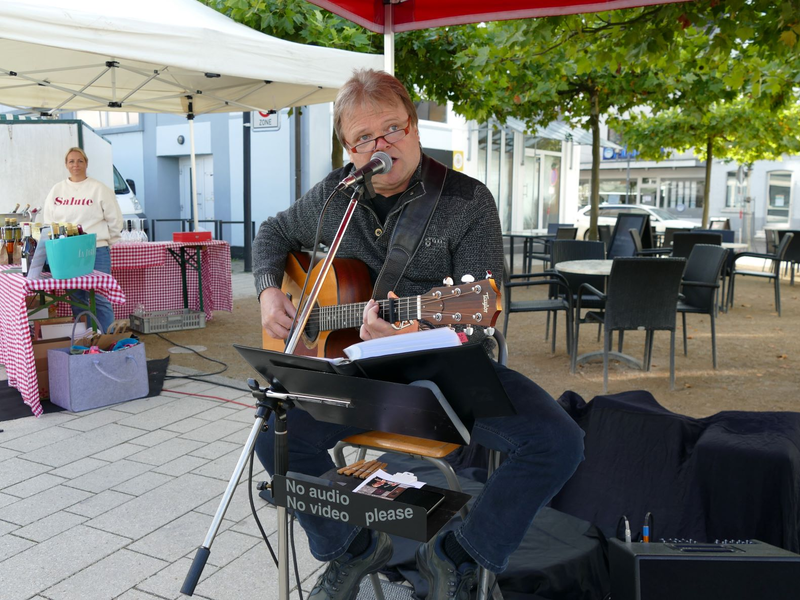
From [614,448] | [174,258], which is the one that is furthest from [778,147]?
[614,448]

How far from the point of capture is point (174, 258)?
7.47 meters

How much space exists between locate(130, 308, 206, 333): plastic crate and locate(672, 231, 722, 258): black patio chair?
5.52 m

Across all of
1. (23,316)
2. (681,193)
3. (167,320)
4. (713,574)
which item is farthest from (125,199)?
(681,193)

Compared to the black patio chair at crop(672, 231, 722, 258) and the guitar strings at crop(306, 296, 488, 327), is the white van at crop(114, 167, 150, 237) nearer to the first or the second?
the black patio chair at crop(672, 231, 722, 258)

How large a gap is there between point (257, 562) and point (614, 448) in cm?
139

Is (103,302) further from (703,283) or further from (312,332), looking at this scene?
(703,283)

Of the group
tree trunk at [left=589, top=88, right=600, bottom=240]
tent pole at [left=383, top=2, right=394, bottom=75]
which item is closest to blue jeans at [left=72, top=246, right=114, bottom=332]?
tent pole at [left=383, top=2, right=394, bottom=75]

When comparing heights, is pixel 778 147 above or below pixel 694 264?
above

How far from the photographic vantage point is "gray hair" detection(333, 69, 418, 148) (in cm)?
220

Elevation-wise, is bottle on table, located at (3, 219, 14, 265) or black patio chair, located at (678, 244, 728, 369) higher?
bottle on table, located at (3, 219, 14, 265)

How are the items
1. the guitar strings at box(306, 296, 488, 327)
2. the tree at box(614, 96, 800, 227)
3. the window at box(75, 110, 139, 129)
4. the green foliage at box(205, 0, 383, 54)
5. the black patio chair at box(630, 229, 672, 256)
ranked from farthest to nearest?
1. the window at box(75, 110, 139, 129)
2. the tree at box(614, 96, 800, 227)
3. the black patio chair at box(630, 229, 672, 256)
4. the green foliage at box(205, 0, 383, 54)
5. the guitar strings at box(306, 296, 488, 327)

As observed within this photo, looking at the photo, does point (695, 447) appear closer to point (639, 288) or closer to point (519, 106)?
point (639, 288)

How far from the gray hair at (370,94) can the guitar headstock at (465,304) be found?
2.26 ft

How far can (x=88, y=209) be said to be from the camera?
6238 mm
